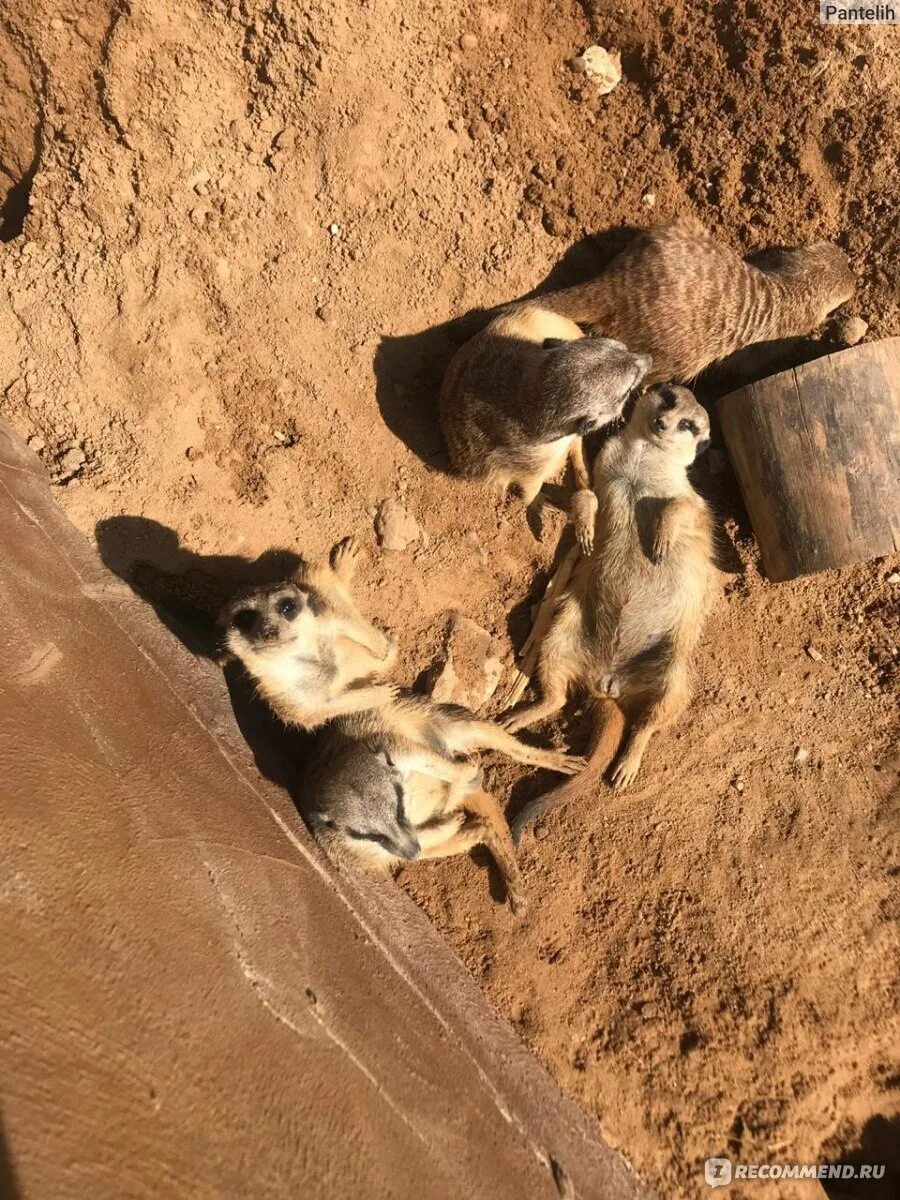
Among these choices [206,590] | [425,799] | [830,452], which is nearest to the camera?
[830,452]

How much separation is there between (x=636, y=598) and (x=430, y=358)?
4.09 ft

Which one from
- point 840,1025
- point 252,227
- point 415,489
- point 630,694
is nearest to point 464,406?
point 415,489

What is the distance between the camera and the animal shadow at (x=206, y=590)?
2.47 m

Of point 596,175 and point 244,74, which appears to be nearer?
point 244,74

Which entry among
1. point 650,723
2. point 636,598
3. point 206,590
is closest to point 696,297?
point 636,598

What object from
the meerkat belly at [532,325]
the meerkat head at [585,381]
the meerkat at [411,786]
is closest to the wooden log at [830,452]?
the meerkat head at [585,381]

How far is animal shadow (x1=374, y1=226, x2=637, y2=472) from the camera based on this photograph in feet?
9.48

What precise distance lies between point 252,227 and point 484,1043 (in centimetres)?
292

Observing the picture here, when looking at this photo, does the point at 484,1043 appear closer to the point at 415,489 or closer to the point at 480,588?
the point at 480,588

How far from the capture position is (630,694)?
281cm

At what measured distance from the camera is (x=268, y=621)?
7.36ft

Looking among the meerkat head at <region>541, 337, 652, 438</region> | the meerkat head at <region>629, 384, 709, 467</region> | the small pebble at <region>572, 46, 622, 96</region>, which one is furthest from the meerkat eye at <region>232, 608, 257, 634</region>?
the small pebble at <region>572, 46, 622, 96</region>

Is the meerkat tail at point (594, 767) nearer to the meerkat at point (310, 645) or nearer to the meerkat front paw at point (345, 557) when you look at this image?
the meerkat at point (310, 645)

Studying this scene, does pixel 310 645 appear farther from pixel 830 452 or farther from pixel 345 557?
pixel 830 452
